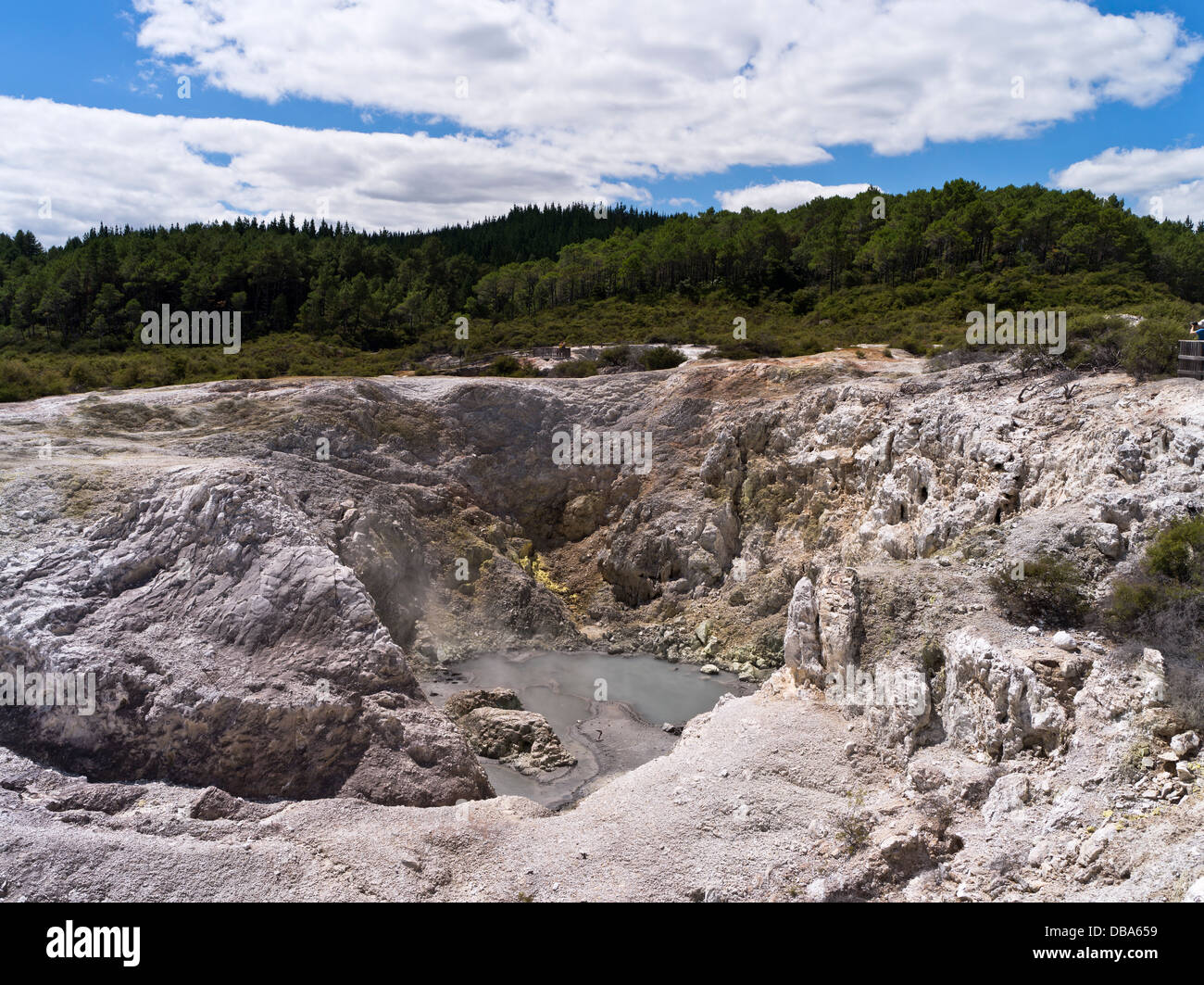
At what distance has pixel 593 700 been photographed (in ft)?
67.8

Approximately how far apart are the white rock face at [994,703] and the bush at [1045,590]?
113cm

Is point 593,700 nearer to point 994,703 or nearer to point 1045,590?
point 994,703

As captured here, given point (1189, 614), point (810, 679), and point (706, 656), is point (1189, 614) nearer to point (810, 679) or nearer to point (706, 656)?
point (810, 679)

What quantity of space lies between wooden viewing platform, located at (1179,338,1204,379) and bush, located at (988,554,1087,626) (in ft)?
23.7

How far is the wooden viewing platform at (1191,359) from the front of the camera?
1734 centimetres

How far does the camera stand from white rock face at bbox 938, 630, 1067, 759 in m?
11.3

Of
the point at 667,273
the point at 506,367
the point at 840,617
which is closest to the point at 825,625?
the point at 840,617

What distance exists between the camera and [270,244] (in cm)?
6134

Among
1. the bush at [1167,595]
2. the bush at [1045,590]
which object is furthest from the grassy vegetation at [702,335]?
the bush at [1045,590]

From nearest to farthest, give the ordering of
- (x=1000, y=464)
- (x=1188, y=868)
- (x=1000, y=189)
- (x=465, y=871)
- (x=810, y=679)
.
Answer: (x=1188, y=868) → (x=465, y=871) → (x=810, y=679) → (x=1000, y=464) → (x=1000, y=189)

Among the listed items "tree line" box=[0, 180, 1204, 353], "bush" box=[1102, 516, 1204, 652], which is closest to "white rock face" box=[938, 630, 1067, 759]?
"bush" box=[1102, 516, 1204, 652]

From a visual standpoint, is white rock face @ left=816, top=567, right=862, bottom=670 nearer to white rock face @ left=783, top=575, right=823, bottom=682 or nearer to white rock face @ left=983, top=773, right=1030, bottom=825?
white rock face @ left=783, top=575, right=823, bottom=682

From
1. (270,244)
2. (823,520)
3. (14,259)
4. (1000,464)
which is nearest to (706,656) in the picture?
(823,520)

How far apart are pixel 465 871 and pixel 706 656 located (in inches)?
508
